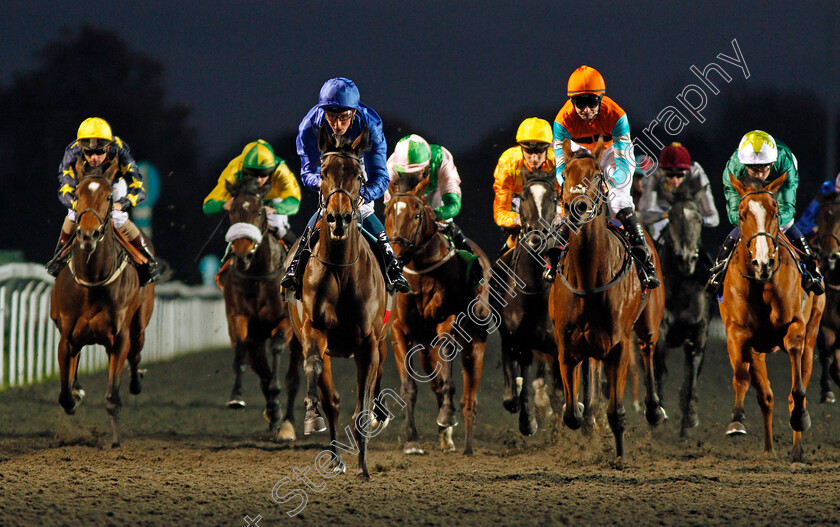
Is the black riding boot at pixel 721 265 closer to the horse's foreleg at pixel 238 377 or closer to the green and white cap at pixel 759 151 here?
the green and white cap at pixel 759 151

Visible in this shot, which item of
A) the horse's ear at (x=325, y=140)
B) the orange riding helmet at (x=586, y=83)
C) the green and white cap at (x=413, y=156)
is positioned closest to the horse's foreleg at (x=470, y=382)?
the green and white cap at (x=413, y=156)

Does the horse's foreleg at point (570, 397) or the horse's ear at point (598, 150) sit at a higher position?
the horse's ear at point (598, 150)

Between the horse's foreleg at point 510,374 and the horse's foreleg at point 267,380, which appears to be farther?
the horse's foreleg at point 267,380

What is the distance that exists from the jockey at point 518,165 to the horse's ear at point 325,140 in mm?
2741

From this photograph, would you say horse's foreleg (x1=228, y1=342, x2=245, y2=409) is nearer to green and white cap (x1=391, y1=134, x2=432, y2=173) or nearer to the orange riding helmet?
green and white cap (x1=391, y1=134, x2=432, y2=173)

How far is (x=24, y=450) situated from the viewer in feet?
27.5

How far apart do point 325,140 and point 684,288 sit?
4.74 metres

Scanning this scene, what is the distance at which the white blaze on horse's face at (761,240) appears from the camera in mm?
7453

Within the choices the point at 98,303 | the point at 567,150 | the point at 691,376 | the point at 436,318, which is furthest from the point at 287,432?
the point at 567,150

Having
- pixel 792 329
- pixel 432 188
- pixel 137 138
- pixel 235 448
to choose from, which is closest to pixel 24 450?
pixel 235 448

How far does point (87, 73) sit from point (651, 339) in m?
38.8

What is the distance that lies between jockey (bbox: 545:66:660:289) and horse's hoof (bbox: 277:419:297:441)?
8.89 ft

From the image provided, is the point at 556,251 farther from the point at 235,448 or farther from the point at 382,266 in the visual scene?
the point at 235,448

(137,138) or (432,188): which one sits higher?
(137,138)
